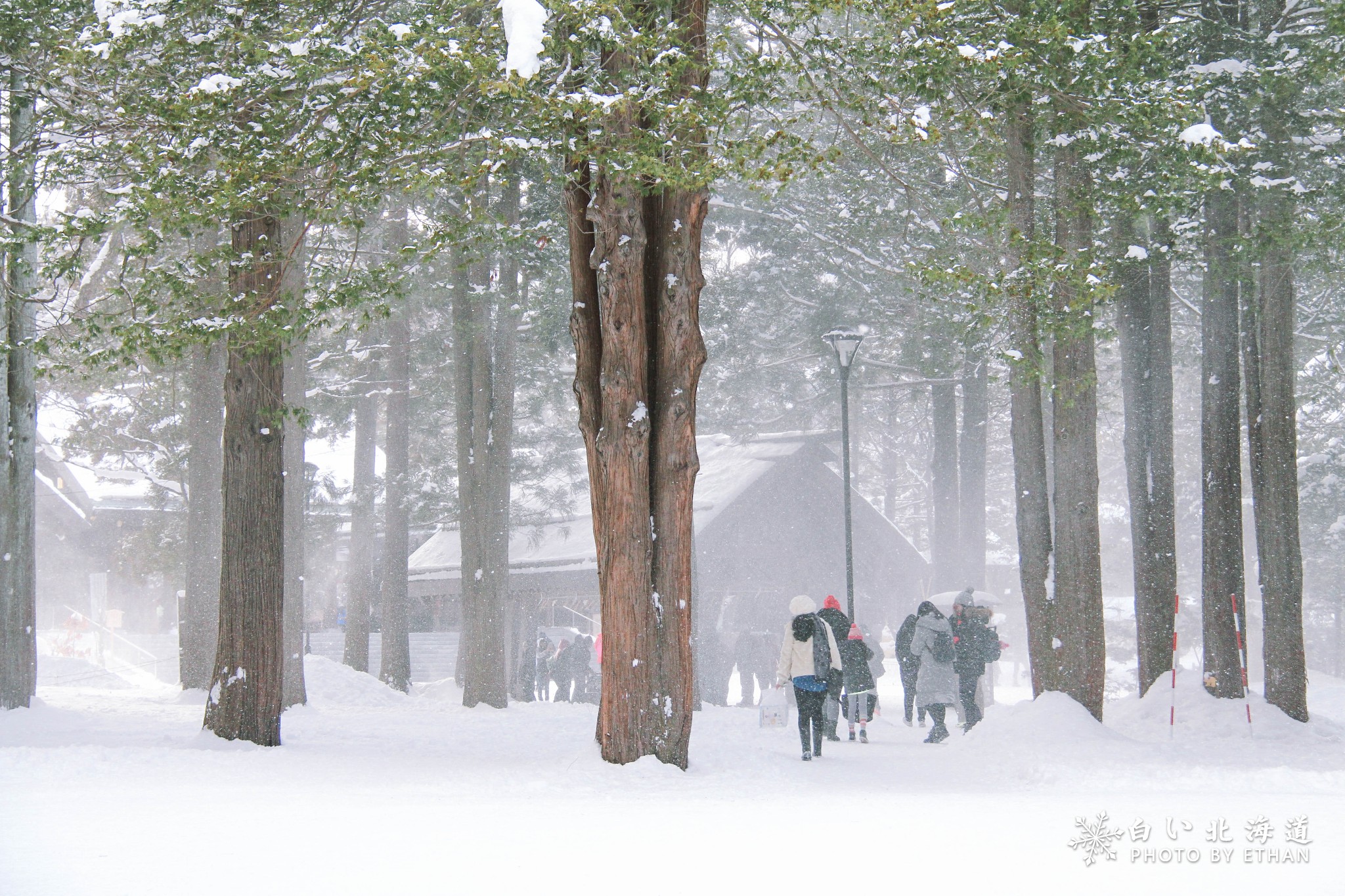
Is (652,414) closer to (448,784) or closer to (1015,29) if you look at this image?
(448,784)

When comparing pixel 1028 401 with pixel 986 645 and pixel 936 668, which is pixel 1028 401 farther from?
pixel 986 645

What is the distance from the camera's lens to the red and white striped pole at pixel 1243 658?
14.2 meters

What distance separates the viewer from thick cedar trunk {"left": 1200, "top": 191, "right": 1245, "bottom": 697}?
1522 cm

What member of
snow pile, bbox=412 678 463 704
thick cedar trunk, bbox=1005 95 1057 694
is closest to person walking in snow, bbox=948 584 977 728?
thick cedar trunk, bbox=1005 95 1057 694

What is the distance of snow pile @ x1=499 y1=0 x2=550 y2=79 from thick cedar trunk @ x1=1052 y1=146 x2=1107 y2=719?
22.5ft

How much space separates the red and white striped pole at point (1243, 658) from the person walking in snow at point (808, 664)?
5.51 meters

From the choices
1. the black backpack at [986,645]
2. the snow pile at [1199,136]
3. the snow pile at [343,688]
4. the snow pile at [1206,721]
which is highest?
the snow pile at [1199,136]

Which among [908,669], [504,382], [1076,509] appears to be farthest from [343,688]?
[1076,509]

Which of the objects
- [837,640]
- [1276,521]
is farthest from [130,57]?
[1276,521]

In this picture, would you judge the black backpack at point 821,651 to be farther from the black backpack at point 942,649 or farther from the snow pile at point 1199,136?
the snow pile at point 1199,136

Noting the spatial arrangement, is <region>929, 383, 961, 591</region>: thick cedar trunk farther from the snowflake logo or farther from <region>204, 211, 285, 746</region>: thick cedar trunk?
the snowflake logo

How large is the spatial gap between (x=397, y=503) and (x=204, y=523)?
6.99m

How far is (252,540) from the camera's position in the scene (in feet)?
35.6

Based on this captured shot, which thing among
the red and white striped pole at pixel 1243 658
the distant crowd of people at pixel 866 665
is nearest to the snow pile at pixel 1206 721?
the red and white striped pole at pixel 1243 658
